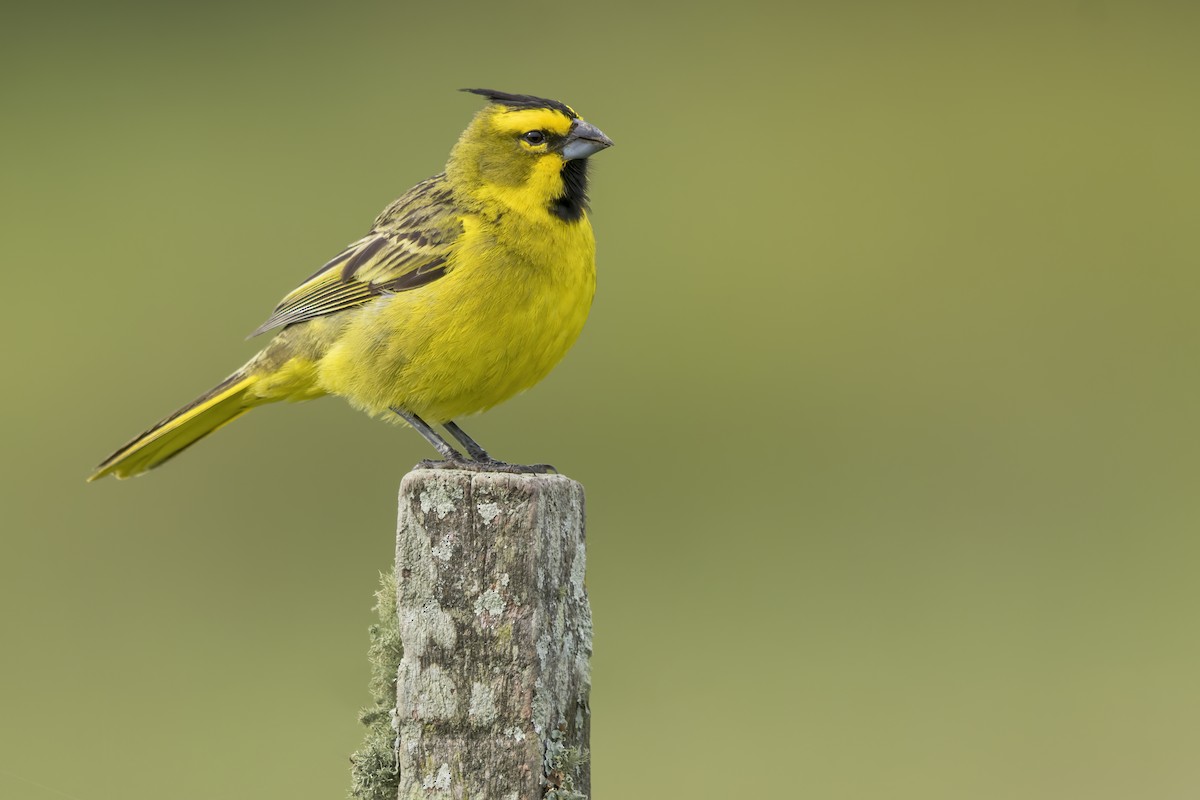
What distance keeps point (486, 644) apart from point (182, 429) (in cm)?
267

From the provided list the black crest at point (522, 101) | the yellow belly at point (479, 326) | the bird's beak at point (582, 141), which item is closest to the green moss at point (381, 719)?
the yellow belly at point (479, 326)

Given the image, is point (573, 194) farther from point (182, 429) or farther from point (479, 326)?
point (182, 429)

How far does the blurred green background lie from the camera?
328 inches

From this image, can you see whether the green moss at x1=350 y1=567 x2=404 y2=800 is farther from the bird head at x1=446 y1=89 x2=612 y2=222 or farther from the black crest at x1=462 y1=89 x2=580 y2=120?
the black crest at x1=462 y1=89 x2=580 y2=120

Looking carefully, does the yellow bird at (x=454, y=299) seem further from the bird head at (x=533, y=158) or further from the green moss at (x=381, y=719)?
the green moss at (x=381, y=719)

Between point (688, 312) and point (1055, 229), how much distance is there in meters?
3.25

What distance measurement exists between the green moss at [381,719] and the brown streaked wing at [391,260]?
174 cm

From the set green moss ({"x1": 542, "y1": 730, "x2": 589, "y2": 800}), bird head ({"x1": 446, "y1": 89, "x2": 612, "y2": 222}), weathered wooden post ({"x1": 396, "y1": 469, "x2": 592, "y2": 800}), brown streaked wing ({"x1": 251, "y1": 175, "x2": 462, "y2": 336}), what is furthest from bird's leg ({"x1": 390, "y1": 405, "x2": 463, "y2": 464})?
green moss ({"x1": 542, "y1": 730, "x2": 589, "y2": 800})

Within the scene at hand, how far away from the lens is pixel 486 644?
12.7ft

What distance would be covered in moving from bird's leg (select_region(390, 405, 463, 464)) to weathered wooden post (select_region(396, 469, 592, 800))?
6.18ft

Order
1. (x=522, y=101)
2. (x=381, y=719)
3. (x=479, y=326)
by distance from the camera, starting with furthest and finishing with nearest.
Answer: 1. (x=522, y=101)
2. (x=479, y=326)
3. (x=381, y=719)

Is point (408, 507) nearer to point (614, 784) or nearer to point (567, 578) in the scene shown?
point (567, 578)

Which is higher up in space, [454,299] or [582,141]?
[582,141]

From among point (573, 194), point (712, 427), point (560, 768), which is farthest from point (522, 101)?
point (712, 427)
